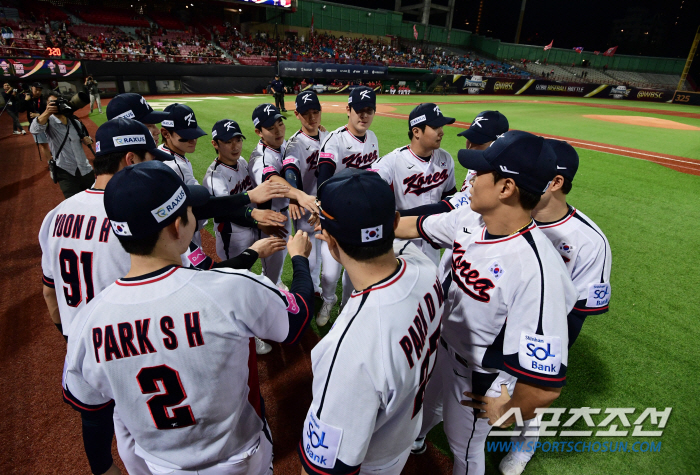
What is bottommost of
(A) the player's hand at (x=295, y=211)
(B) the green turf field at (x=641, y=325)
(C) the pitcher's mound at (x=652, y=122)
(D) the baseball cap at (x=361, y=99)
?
(B) the green turf field at (x=641, y=325)

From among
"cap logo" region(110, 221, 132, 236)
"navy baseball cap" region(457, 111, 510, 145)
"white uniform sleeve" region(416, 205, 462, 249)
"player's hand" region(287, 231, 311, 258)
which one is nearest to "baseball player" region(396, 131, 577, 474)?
"white uniform sleeve" region(416, 205, 462, 249)

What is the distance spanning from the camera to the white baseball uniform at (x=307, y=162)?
4.42m

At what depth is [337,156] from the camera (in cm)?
438

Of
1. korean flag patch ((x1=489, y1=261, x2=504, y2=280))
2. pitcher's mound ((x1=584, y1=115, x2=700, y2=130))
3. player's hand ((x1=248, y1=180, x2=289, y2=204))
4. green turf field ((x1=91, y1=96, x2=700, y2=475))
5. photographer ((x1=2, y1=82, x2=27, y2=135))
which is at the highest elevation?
korean flag patch ((x1=489, y1=261, x2=504, y2=280))

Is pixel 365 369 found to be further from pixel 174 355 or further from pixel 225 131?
pixel 225 131

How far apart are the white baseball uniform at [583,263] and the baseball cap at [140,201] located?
2.52 m

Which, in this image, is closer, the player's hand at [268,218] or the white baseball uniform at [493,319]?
the white baseball uniform at [493,319]

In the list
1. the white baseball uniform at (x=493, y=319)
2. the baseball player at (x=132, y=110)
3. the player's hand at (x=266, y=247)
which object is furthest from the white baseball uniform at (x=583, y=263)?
the baseball player at (x=132, y=110)

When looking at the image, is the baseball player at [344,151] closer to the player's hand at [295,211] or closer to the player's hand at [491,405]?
the player's hand at [295,211]

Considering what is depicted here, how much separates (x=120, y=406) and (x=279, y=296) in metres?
0.81

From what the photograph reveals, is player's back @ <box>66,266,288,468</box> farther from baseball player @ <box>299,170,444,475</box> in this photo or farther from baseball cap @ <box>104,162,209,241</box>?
baseball player @ <box>299,170,444,475</box>

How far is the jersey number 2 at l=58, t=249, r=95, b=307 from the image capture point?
2.14m

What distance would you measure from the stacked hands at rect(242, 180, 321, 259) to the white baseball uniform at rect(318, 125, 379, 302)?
95 cm

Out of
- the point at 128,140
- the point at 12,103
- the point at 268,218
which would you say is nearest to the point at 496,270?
the point at 268,218
